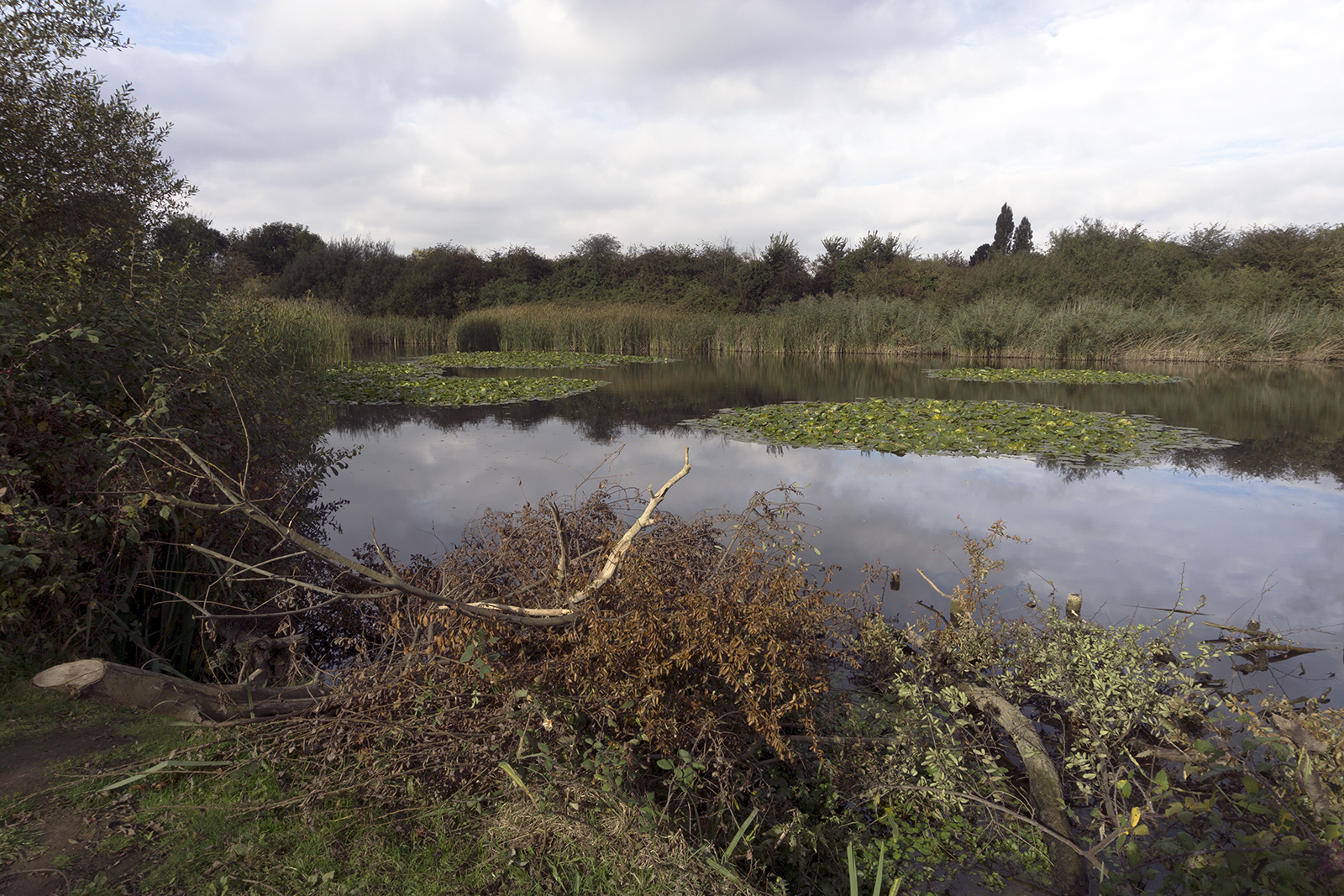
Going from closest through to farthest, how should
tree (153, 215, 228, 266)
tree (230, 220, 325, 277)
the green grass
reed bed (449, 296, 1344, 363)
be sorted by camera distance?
tree (153, 215, 228, 266) < the green grass < reed bed (449, 296, 1344, 363) < tree (230, 220, 325, 277)

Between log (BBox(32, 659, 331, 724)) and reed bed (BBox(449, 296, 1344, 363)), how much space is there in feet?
88.8

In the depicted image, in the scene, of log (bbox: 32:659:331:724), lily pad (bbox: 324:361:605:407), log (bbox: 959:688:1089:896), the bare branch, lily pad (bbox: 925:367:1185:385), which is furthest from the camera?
lily pad (bbox: 925:367:1185:385)

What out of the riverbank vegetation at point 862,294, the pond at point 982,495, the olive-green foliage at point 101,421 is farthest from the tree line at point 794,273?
the olive-green foliage at point 101,421

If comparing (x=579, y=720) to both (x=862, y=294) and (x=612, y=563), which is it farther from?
(x=862, y=294)

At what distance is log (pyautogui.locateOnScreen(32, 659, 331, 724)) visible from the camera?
2727 mm

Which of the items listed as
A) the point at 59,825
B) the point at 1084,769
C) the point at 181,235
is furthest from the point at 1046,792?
the point at 181,235

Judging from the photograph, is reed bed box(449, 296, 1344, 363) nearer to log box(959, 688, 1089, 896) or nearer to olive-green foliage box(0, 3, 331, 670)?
olive-green foliage box(0, 3, 331, 670)

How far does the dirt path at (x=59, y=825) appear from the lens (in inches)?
73.5

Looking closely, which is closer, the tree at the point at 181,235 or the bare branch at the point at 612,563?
the bare branch at the point at 612,563

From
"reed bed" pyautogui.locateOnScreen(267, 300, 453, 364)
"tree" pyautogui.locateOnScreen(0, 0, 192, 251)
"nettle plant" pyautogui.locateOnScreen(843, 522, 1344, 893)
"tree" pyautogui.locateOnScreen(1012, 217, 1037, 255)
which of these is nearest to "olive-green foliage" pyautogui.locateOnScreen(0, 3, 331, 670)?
"tree" pyautogui.locateOnScreen(0, 0, 192, 251)

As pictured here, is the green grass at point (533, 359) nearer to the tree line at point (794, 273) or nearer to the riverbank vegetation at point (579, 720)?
the tree line at point (794, 273)

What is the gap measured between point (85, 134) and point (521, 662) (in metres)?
7.09

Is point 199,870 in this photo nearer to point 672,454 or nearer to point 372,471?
point 372,471

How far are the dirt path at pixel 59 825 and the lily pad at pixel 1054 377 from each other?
19.6 metres
